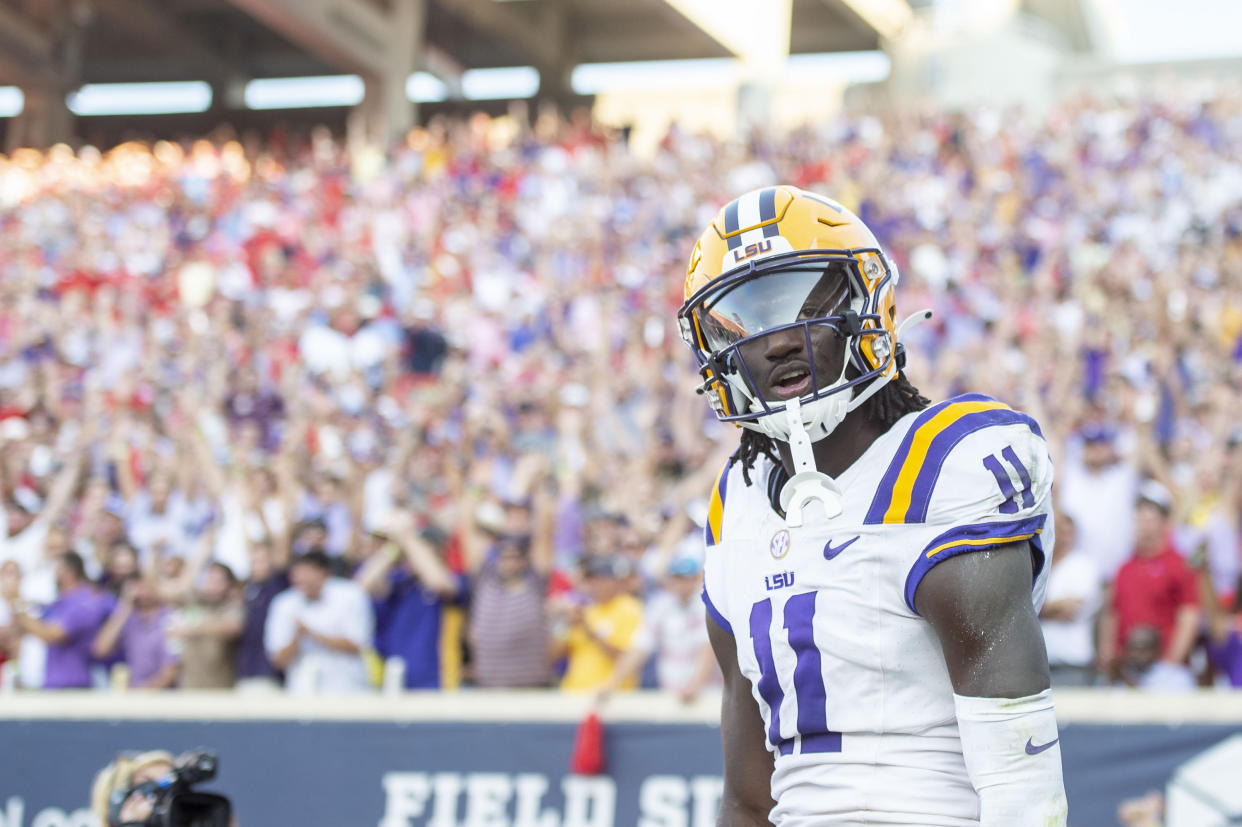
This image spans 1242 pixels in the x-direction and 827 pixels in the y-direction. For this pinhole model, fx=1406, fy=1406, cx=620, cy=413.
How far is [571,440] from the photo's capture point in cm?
958

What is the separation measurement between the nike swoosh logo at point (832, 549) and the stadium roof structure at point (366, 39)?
24.0 metres

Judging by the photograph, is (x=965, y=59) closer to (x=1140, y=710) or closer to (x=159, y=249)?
(x=159, y=249)

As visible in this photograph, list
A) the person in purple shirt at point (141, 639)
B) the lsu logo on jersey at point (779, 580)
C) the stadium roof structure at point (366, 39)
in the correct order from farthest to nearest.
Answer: the stadium roof structure at point (366, 39) → the person in purple shirt at point (141, 639) → the lsu logo on jersey at point (779, 580)

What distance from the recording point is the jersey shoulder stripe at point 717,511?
2.45 meters

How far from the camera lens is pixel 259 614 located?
7.35 metres

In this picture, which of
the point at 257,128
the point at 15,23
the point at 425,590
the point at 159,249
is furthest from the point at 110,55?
the point at 425,590

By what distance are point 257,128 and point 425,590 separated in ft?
94.8

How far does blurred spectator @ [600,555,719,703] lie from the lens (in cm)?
633

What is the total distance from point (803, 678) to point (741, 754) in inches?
13.0

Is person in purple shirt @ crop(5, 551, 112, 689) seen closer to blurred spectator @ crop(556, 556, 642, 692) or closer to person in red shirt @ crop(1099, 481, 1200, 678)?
blurred spectator @ crop(556, 556, 642, 692)

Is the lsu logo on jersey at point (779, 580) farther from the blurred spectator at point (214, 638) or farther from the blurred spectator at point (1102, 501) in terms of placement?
the blurred spectator at point (214, 638)

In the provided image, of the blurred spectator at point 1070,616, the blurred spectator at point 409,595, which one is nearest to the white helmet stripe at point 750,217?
the blurred spectator at point 1070,616

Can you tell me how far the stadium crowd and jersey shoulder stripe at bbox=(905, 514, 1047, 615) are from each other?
363 centimetres

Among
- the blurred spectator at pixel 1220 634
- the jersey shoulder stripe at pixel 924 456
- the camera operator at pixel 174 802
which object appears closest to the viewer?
the jersey shoulder stripe at pixel 924 456
